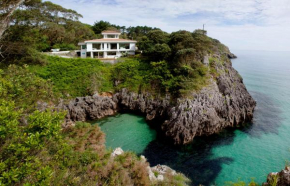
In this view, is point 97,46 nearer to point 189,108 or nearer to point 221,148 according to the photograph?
point 189,108

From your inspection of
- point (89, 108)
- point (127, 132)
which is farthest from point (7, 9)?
point (127, 132)

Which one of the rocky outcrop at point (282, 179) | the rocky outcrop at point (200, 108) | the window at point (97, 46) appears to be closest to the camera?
the rocky outcrop at point (282, 179)

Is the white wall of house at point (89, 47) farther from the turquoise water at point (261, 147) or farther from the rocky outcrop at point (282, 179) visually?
the rocky outcrop at point (282, 179)

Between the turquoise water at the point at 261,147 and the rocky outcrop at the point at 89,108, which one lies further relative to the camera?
the rocky outcrop at the point at 89,108

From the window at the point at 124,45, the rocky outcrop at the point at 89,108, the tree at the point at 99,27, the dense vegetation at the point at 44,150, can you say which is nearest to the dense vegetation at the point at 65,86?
the dense vegetation at the point at 44,150

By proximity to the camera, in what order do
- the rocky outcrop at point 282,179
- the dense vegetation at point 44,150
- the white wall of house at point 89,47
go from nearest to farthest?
the dense vegetation at point 44,150, the rocky outcrop at point 282,179, the white wall of house at point 89,47

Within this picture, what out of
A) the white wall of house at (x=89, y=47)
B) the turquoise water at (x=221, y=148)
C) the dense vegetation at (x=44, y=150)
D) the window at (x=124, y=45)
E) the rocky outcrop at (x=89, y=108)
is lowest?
the turquoise water at (x=221, y=148)
